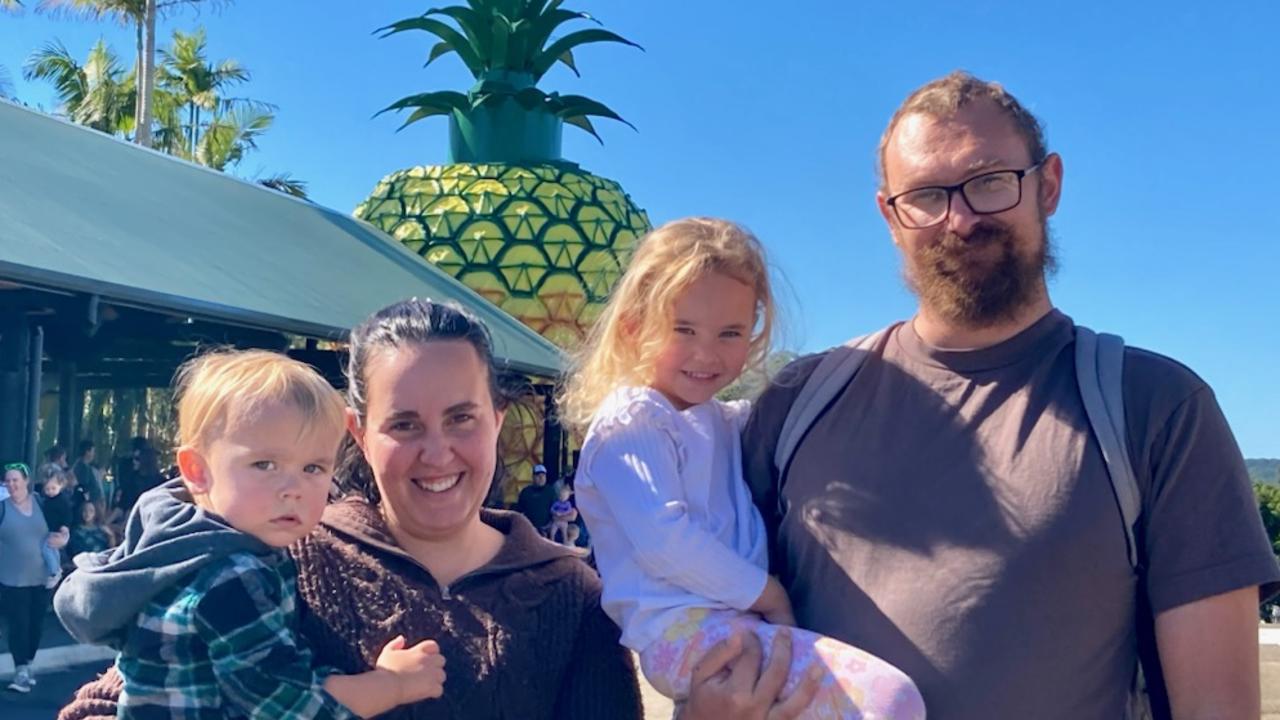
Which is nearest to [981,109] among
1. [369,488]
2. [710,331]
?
[710,331]

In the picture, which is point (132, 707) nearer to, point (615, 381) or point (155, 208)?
point (615, 381)

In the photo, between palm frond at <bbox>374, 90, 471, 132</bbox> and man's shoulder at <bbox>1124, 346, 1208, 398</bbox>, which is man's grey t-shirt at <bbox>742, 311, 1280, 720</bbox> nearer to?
man's shoulder at <bbox>1124, 346, 1208, 398</bbox>

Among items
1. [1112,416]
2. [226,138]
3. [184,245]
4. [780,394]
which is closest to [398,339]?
[780,394]

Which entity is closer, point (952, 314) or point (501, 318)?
point (952, 314)

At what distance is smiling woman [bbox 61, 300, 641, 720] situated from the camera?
6.48 feet

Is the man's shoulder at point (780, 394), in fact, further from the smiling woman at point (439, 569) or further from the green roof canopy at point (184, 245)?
the green roof canopy at point (184, 245)

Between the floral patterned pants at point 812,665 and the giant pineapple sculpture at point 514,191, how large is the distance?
12.1 m

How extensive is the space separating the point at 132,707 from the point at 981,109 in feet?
5.90

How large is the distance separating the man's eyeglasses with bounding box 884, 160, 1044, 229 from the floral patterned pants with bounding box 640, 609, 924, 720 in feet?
2.60

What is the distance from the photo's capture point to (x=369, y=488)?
2188mm

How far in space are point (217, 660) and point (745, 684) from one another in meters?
0.88

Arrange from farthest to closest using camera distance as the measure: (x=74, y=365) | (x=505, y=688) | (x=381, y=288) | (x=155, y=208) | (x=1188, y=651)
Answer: (x=74, y=365) → (x=381, y=288) → (x=155, y=208) → (x=505, y=688) → (x=1188, y=651)

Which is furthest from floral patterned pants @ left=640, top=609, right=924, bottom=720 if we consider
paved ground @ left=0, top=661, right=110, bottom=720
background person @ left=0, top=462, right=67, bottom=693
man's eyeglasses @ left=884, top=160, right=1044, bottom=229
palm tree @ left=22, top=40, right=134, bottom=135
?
palm tree @ left=22, top=40, right=134, bottom=135

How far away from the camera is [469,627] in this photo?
6.63ft
